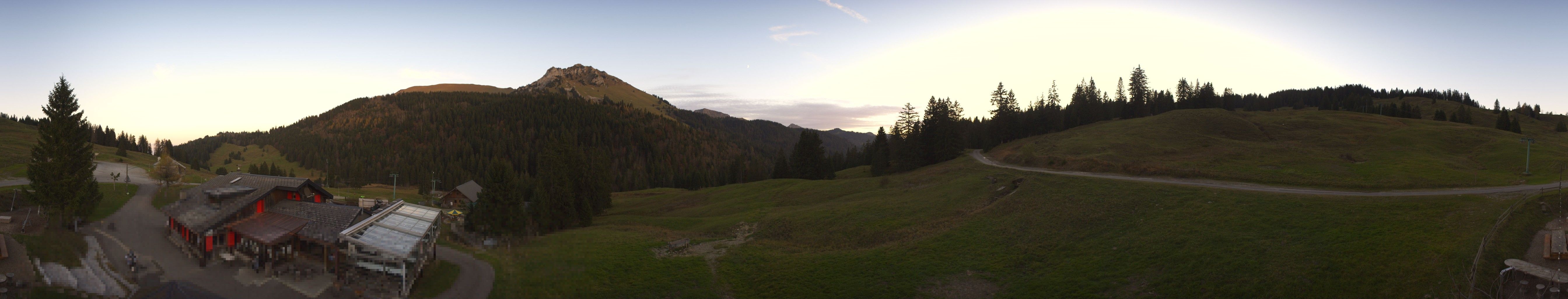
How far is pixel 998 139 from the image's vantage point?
95250 mm

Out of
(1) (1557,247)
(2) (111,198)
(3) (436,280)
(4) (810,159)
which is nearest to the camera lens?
(1) (1557,247)

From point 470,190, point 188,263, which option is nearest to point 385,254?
point 188,263

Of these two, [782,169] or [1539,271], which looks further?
[782,169]

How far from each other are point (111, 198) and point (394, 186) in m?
25.7

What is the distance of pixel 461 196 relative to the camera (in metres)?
67.8

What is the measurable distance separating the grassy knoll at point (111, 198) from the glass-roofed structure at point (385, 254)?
2630 cm

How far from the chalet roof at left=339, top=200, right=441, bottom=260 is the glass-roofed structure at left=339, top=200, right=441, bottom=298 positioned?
0.08ft

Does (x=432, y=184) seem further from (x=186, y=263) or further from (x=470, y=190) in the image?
(x=186, y=263)

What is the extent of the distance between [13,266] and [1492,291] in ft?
164

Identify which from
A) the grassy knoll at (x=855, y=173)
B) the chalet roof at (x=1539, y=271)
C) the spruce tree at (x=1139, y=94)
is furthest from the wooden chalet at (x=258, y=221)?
the spruce tree at (x=1139, y=94)

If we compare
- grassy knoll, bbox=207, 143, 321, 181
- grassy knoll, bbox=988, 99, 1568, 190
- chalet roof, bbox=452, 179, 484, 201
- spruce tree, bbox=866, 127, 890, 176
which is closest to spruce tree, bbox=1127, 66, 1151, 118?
grassy knoll, bbox=988, 99, 1568, 190

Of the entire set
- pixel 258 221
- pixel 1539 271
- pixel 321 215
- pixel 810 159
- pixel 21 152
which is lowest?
pixel 258 221

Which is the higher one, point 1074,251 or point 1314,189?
point 1314,189

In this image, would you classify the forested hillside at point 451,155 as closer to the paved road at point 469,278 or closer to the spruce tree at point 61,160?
the paved road at point 469,278
